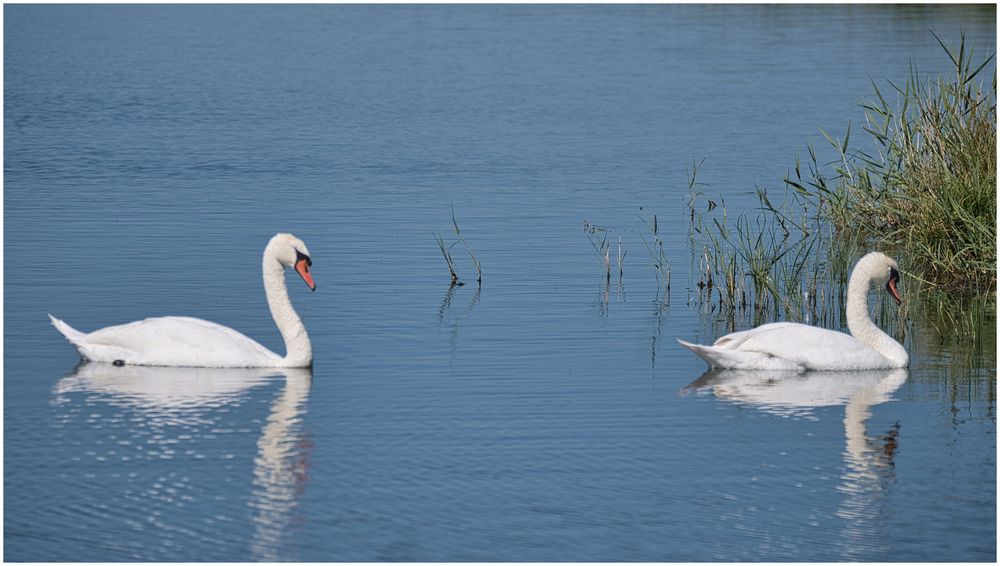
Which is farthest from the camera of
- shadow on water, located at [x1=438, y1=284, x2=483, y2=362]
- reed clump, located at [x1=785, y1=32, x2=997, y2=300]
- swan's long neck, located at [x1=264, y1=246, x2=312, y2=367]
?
reed clump, located at [x1=785, y1=32, x2=997, y2=300]

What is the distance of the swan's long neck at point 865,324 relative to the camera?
39.0 ft

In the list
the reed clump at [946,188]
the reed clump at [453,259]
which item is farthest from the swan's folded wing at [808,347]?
the reed clump at [453,259]

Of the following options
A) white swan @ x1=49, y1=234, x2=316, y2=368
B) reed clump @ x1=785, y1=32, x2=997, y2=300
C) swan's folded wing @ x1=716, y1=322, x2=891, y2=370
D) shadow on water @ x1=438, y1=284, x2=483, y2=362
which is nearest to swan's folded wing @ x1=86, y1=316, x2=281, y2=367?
white swan @ x1=49, y1=234, x2=316, y2=368

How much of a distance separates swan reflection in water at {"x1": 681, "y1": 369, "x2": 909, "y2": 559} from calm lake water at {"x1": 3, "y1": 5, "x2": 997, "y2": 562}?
0.03m

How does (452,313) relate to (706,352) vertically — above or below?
above

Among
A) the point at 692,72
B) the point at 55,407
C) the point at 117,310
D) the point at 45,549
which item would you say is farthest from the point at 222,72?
the point at 45,549

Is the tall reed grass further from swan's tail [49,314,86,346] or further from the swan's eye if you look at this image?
swan's tail [49,314,86,346]

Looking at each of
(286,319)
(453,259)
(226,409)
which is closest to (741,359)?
(286,319)

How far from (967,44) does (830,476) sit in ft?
88.7

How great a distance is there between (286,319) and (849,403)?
3520 mm

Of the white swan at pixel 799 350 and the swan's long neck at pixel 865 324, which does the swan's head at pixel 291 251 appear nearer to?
the white swan at pixel 799 350

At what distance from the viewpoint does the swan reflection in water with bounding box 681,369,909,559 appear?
8.56 m

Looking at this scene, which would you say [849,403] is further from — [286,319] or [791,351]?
[286,319]

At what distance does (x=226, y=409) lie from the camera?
10414mm
